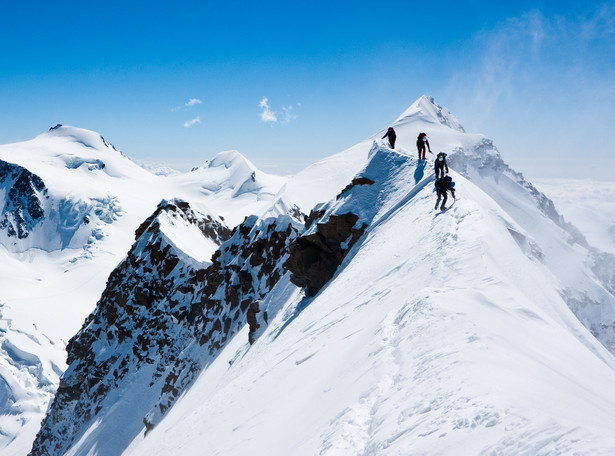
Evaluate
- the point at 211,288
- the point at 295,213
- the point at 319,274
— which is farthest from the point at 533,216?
the point at 319,274

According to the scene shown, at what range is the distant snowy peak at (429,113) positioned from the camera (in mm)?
112188

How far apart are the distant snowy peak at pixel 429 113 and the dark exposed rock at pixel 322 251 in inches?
3563

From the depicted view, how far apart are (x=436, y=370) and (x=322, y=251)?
64.0 feet

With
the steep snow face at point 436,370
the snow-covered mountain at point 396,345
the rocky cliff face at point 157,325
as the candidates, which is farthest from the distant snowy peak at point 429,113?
the steep snow face at point 436,370

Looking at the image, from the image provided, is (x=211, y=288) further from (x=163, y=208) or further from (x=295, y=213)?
(x=163, y=208)

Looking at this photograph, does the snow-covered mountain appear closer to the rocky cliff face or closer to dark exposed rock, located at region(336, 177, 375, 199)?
dark exposed rock, located at region(336, 177, 375, 199)

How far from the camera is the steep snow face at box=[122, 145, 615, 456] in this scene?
506 cm

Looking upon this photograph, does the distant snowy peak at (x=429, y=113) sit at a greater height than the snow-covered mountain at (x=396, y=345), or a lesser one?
greater

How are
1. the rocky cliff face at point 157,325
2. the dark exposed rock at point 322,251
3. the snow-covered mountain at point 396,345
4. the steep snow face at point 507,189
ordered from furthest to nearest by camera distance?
the steep snow face at point 507,189 → the rocky cliff face at point 157,325 → the dark exposed rock at point 322,251 → the snow-covered mountain at point 396,345

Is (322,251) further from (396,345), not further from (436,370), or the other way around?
(436,370)

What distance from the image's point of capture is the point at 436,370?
6.52 m

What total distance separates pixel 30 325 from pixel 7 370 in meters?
18.5

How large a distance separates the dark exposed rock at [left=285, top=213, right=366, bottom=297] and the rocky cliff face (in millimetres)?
17432

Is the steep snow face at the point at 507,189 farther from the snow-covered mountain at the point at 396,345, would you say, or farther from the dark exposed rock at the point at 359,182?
the dark exposed rock at the point at 359,182
